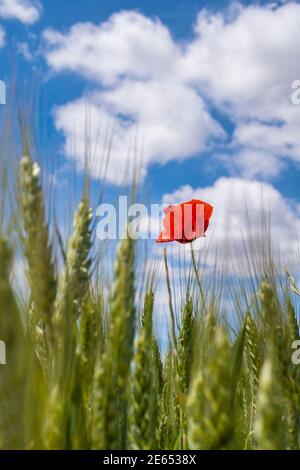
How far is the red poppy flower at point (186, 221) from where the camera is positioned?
10.4ft

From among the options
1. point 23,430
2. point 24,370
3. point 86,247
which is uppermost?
point 86,247

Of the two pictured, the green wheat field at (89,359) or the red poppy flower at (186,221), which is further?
the red poppy flower at (186,221)

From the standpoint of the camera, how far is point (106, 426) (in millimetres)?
1271

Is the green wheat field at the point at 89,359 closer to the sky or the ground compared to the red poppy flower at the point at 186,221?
closer to the ground

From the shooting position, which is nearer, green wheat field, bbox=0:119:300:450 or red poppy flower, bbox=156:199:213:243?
green wheat field, bbox=0:119:300:450

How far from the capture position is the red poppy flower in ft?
10.4

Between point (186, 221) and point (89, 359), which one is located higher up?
point (186, 221)

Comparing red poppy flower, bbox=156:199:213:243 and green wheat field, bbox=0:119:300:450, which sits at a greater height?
red poppy flower, bbox=156:199:213:243

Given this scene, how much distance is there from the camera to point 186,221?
10.6 ft

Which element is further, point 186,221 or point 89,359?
point 186,221
